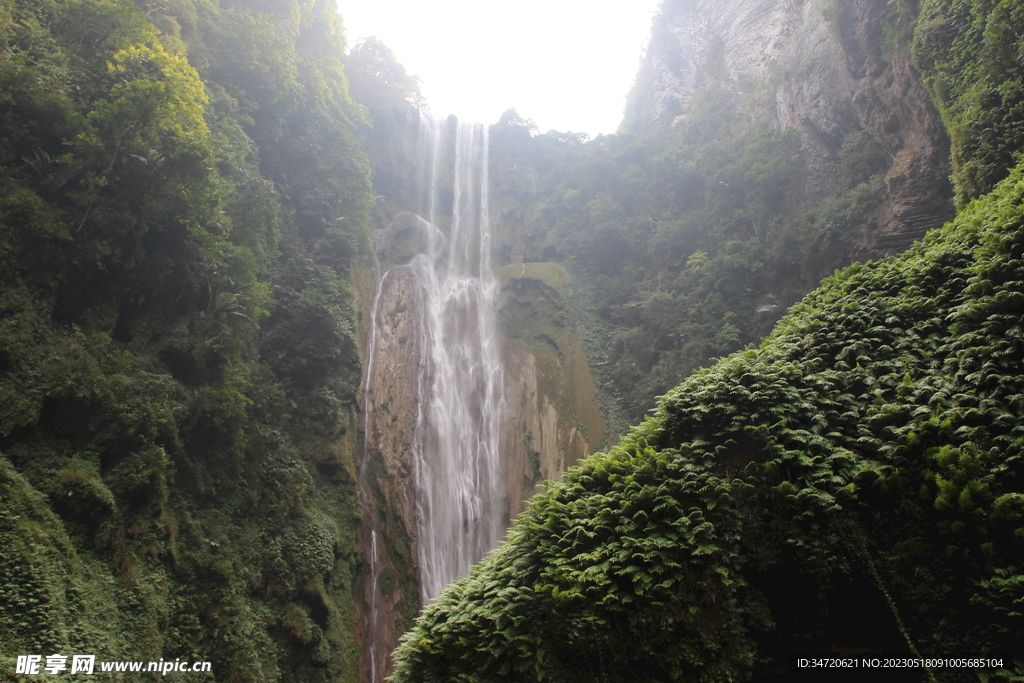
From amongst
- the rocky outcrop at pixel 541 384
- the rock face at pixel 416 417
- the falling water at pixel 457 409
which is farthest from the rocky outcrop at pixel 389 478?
the rocky outcrop at pixel 541 384

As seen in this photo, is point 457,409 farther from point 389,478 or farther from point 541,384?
point 389,478

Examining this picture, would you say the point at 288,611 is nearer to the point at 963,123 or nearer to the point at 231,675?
the point at 231,675

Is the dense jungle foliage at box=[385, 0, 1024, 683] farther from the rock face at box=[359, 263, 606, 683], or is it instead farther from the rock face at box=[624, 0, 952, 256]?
the rock face at box=[359, 263, 606, 683]

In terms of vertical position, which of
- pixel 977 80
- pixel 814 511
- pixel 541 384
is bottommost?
pixel 814 511

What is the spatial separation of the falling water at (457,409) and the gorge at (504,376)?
114 millimetres

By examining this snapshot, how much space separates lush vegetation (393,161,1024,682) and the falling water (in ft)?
28.2

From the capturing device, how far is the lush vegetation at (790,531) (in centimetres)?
503

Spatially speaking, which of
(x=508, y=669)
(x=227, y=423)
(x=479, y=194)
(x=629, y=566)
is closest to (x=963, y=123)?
(x=629, y=566)

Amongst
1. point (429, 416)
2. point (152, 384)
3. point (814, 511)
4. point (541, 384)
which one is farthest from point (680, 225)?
point (152, 384)

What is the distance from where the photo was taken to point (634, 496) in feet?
20.8

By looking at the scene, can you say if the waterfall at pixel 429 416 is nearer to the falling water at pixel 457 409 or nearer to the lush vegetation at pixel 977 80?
the falling water at pixel 457 409

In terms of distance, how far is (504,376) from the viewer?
19031mm

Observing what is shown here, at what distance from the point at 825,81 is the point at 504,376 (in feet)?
48.7

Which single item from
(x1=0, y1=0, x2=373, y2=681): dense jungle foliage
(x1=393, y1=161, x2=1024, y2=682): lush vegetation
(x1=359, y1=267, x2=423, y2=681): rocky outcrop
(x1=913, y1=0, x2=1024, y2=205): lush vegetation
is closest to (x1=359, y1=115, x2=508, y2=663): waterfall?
(x1=359, y1=267, x2=423, y2=681): rocky outcrop
